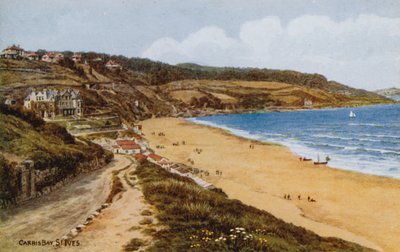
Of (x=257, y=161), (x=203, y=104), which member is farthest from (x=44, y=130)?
(x=203, y=104)

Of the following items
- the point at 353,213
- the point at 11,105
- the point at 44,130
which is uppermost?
the point at 11,105

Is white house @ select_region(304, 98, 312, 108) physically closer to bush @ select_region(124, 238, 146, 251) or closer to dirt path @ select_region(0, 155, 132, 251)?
dirt path @ select_region(0, 155, 132, 251)

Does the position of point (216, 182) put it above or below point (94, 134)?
below

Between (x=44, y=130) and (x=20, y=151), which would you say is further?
(x=44, y=130)

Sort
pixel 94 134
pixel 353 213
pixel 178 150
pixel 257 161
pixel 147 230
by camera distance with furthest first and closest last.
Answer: pixel 178 150, pixel 257 161, pixel 94 134, pixel 353 213, pixel 147 230

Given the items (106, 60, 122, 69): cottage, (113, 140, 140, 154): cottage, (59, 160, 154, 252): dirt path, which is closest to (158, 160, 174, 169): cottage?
(113, 140, 140, 154): cottage

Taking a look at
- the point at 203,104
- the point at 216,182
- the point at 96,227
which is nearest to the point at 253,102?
the point at 203,104

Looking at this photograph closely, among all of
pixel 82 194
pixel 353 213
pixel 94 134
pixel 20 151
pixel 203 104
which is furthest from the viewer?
pixel 203 104

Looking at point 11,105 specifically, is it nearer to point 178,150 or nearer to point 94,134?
point 94,134

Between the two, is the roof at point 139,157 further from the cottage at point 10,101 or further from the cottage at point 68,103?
the cottage at point 10,101
